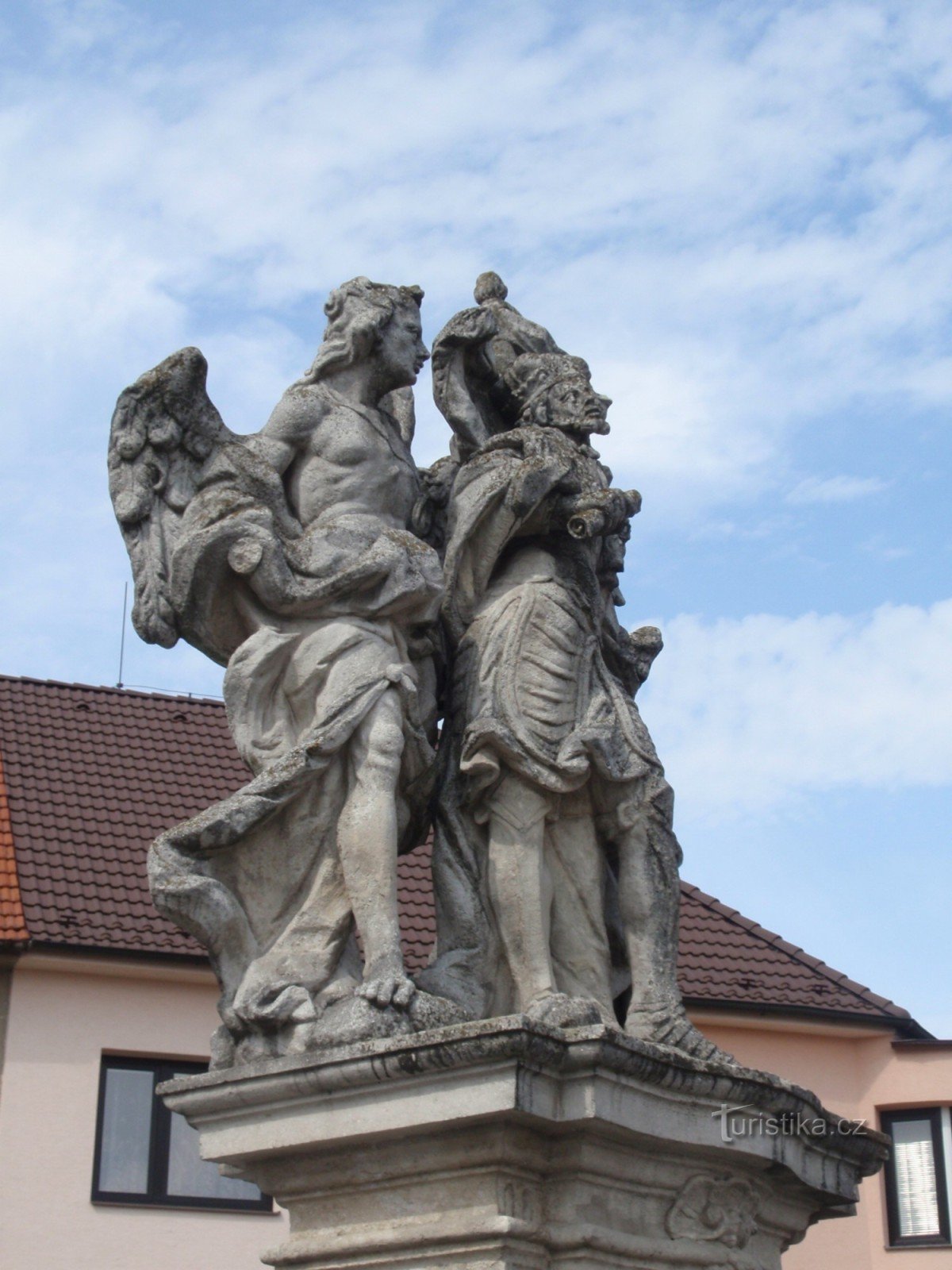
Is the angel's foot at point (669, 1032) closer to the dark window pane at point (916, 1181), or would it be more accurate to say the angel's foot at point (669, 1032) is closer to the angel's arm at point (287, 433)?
the angel's arm at point (287, 433)

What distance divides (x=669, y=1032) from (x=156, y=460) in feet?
8.44

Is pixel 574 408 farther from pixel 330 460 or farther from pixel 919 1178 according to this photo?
pixel 919 1178

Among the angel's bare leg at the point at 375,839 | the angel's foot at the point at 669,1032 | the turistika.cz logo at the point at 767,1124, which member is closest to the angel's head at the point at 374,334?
the angel's bare leg at the point at 375,839

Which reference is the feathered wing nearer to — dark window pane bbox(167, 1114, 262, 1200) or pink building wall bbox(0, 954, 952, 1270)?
pink building wall bbox(0, 954, 952, 1270)

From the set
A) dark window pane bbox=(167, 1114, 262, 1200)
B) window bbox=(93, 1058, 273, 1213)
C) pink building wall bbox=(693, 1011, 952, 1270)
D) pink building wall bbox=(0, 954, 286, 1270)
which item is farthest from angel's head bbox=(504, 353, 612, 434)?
pink building wall bbox=(693, 1011, 952, 1270)

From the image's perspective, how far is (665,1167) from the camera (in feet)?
20.1

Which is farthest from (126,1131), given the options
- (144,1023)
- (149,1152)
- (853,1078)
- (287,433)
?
(287,433)

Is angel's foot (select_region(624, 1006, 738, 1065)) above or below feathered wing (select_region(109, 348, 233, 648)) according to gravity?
below

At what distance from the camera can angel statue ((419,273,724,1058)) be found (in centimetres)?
650

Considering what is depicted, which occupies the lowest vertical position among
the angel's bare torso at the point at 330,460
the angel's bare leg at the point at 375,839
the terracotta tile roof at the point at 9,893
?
the angel's bare leg at the point at 375,839

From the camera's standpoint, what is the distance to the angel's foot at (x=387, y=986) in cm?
598

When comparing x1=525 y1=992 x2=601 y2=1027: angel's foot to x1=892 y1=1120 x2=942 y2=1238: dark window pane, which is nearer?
x1=525 y1=992 x2=601 y2=1027: angel's foot

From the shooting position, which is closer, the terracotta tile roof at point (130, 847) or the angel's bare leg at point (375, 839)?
the angel's bare leg at point (375, 839)

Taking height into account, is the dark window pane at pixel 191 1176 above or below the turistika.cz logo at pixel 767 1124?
above
